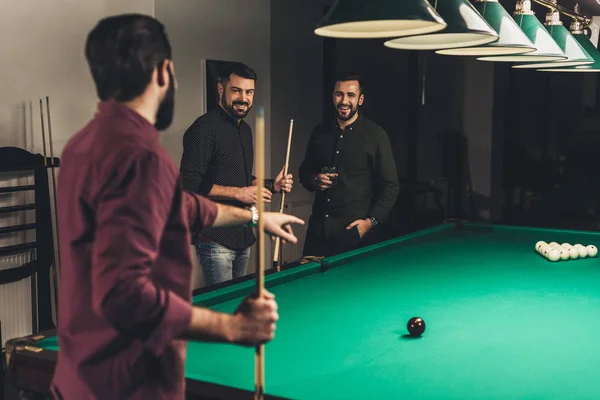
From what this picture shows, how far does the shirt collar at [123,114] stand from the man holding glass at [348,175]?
2818 mm

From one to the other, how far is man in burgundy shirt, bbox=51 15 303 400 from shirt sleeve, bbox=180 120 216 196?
2.16 metres

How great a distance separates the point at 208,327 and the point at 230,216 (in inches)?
18.2

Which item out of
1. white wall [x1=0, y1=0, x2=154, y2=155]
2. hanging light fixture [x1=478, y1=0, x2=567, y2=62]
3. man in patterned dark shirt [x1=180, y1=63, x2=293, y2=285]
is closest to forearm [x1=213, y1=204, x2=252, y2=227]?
hanging light fixture [x1=478, y1=0, x2=567, y2=62]

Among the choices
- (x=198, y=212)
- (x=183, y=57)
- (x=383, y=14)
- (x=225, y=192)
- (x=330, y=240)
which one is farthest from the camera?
(x=183, y=57)

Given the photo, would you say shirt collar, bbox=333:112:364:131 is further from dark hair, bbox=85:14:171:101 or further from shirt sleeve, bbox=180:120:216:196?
dark hair, bbox=85:14:171:101

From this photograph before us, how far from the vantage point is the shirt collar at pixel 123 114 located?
1.24 meters

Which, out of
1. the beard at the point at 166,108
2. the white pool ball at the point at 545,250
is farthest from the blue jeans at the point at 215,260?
the beard at the point at 166,108

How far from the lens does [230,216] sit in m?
1.65

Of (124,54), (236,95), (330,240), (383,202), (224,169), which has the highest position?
(124,54)

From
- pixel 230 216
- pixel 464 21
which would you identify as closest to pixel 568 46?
pixel 464 21

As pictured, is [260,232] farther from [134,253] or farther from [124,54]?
[124,54]

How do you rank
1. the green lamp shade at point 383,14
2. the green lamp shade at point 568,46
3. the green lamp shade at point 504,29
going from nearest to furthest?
the green lamp shade at point 383,14 < the green lamp shade at point 504,29 < the green lamp shade at point 568,46

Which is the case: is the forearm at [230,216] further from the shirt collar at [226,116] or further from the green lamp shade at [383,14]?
the shirt collar at [226,116]

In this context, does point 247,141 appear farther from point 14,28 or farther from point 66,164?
point 66,164
